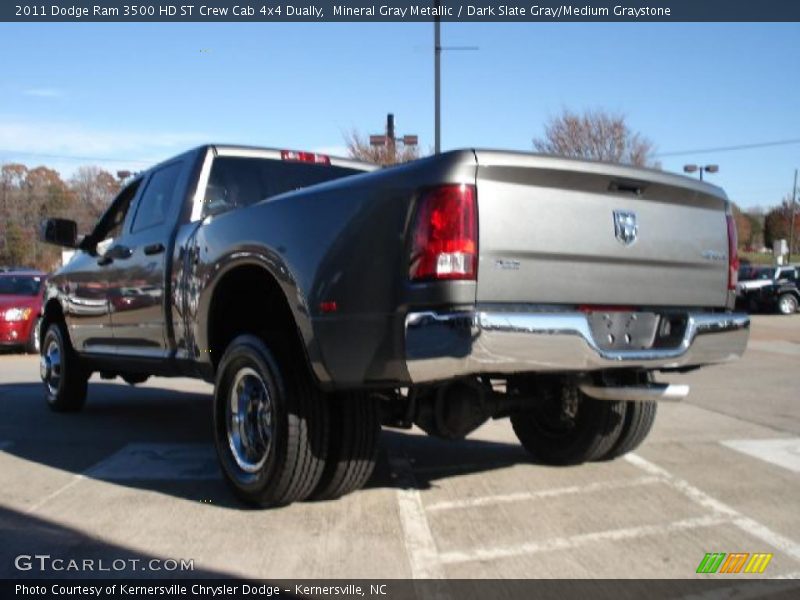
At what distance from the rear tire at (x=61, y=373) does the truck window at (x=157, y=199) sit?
1.72 meters

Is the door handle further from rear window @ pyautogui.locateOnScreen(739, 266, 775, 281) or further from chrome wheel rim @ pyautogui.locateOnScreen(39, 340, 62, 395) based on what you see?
rear window @ pyautogui.locateOnScreen(739, 266, 775, 281)

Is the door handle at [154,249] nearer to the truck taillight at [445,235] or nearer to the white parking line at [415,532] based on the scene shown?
the white parking line at [415,532]

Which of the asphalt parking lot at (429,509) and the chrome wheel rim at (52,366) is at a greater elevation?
the chrome wheel rim at (52,366)

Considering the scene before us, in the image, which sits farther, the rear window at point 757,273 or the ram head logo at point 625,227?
the rear window at point 757,273

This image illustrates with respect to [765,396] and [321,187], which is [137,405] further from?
[765,396]

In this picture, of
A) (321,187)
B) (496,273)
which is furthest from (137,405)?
(496,273)

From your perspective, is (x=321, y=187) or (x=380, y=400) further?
(x=380, y=400)

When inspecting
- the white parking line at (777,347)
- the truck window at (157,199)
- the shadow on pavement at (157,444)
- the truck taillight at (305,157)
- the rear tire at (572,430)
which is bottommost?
the white parking line at (777,347)

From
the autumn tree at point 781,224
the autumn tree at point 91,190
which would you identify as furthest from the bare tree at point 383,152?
the autumn tree at point 781,224

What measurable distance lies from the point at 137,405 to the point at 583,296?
581cm

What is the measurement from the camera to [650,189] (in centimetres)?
405

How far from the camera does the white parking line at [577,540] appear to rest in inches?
142

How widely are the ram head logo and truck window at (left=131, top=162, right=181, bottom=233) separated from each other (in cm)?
314

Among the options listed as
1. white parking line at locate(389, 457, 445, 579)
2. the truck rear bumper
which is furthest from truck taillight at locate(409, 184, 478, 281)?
white parking line at locate(389, 457, 445, 579)
